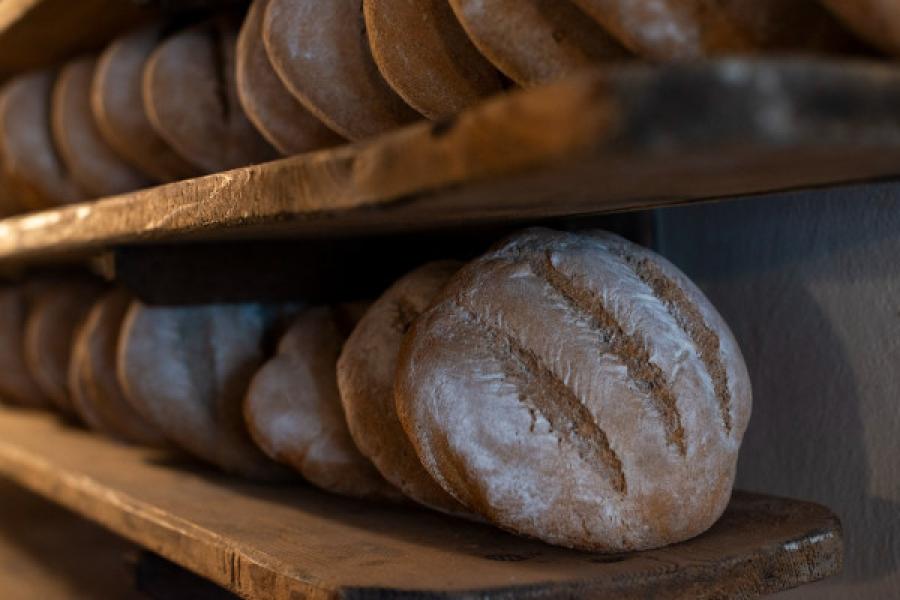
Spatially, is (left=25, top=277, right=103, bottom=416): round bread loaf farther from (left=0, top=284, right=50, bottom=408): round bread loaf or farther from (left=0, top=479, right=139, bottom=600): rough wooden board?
(left=0, top=479, right=139, bottom=600): rough wooden board

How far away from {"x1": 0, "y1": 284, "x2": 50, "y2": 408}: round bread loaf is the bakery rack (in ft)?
2.72

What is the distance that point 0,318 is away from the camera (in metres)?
2.75

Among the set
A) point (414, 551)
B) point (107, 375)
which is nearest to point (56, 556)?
point (107, 375)

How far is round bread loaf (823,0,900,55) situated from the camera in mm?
725

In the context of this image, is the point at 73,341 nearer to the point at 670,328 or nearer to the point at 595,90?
the point at 670,328

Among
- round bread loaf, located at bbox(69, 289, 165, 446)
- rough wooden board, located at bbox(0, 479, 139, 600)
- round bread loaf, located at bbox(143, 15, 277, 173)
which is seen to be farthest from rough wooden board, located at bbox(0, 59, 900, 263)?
rough wooden board, located at bbox(0, 479, 139, 600)

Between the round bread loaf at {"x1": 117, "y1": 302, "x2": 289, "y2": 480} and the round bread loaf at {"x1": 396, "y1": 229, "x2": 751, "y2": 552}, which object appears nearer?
the round bread loaf at {"x1": 396, "y1": 229, "x2": 751, "y2": 552}

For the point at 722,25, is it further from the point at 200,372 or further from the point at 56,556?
the point at 56,556

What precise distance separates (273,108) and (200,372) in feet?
1.74

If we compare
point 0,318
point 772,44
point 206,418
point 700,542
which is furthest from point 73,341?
point 772,44

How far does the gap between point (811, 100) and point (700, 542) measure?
0.58m

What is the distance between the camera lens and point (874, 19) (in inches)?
29.0

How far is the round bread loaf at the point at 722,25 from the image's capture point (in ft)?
2.69

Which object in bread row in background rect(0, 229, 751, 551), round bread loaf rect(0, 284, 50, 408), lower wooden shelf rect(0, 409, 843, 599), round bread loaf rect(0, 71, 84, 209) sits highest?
round bread loaf rect(0, 71, 84, 209)
